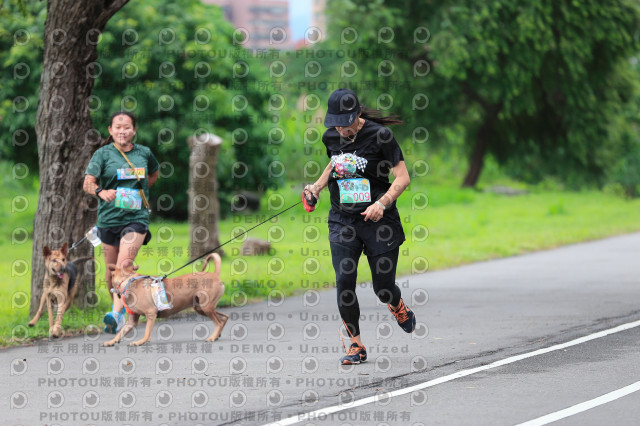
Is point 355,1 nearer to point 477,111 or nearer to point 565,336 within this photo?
point 477,111

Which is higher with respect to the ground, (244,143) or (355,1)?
(355,1)

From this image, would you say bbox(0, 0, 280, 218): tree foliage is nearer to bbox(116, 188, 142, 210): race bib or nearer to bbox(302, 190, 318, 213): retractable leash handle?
bbox(116, 188, 142, 210): race bib

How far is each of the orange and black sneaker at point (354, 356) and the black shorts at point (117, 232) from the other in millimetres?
2586

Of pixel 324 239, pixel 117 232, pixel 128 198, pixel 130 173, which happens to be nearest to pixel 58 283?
pixel 117 232

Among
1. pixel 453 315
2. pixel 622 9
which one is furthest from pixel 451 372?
pixel 622 9

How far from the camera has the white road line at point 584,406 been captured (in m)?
6.51

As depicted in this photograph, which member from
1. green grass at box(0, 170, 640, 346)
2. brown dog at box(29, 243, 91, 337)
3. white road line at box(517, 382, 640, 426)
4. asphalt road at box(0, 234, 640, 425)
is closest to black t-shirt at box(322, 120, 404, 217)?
asphalt road at box(0, 234, 640, 425)

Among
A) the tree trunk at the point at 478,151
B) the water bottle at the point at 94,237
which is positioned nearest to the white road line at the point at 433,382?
the water bottle at the point at 94,237

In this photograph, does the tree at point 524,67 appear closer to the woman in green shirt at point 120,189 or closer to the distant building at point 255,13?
the woman in green shirt at point 120,189

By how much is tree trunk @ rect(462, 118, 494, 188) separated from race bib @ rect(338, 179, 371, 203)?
31.3 metres

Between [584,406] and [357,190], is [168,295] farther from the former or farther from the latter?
[584,406]

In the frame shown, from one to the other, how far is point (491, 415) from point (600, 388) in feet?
3.86

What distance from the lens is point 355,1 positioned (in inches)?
1325

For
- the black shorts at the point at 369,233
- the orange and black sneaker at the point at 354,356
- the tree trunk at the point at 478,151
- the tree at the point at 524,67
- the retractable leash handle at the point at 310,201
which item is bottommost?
the orange and black sneaker at the point at 354,356
